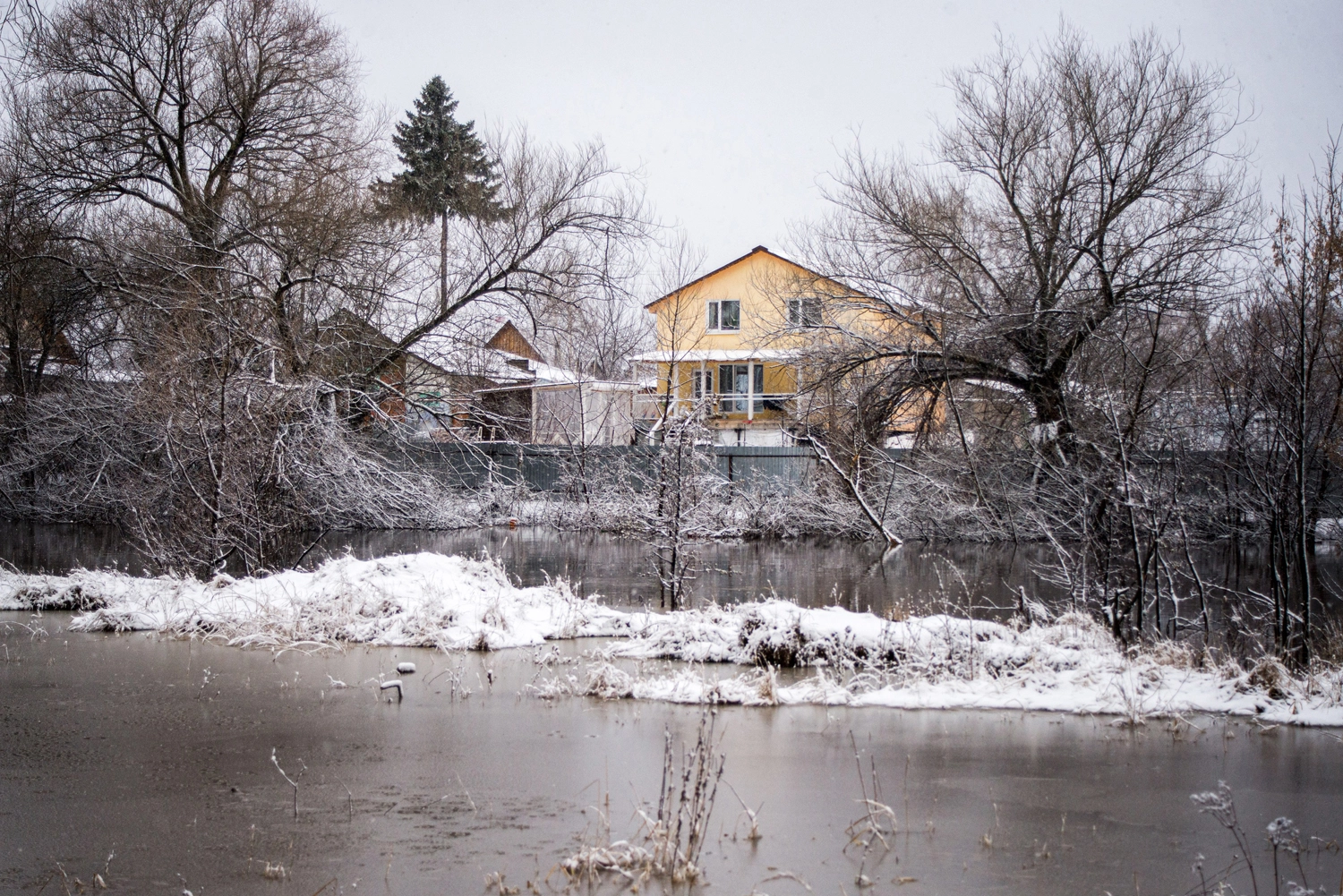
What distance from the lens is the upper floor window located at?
40500 millimetres

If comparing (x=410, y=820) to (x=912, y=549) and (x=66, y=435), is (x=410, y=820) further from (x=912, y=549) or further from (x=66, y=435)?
(x=66, y=435)

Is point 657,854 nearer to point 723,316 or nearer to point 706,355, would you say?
point 706,355

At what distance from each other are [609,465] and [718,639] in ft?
60.0

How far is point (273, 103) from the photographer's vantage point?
86.2ft

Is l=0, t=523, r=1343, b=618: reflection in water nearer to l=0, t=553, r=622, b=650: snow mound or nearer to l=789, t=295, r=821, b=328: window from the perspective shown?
l=0, t=553, r=622, b=650: snow mound

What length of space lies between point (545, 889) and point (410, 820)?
126 cm

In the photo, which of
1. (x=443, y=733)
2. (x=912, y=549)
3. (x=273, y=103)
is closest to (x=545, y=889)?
(x=443, y=733)

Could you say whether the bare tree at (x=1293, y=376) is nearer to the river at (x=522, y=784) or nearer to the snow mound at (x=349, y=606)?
the river at (x=522, y=784)

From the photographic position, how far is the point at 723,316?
1603 inches

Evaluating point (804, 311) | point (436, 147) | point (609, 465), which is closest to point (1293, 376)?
point (804, 311)

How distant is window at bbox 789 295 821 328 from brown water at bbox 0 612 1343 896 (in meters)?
15.7

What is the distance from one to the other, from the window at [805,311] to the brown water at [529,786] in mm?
15666

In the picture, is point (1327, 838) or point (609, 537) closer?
point (1327, 838)

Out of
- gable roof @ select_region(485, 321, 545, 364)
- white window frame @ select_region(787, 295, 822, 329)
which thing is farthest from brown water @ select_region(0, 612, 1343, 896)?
gable roof @ select_region(485, 321, 545, 364)
